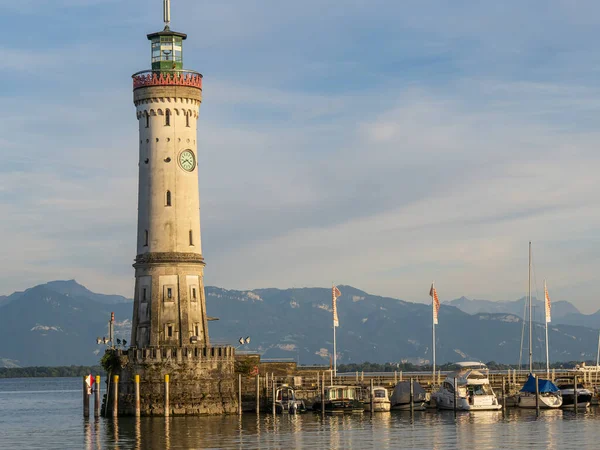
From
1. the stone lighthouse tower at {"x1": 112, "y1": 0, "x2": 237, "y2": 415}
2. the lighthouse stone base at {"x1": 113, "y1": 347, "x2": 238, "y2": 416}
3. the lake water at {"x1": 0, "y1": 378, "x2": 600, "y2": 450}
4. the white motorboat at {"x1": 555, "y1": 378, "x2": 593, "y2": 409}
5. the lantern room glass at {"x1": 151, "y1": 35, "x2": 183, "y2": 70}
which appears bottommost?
the lake water at {"x1": 0, "y1": 378, "x2": 600, "y2": 450}

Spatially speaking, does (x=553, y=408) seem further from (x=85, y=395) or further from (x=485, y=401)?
(x=85, y=395)

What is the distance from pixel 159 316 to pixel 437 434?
1037 inches

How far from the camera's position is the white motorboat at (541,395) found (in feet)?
351

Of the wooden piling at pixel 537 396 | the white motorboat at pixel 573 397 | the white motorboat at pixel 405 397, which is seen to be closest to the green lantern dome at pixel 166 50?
the white motorboat at pixel 405 397

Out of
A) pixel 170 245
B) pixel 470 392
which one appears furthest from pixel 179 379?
pixel 470 392

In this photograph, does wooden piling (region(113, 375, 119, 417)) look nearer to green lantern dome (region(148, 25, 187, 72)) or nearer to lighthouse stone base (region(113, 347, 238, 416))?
lighthouse stone base (region(113, 347, 238, 416))

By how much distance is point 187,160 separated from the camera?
101m

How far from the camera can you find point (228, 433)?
3337 inches

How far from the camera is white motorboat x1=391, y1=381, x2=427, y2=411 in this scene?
10644cm

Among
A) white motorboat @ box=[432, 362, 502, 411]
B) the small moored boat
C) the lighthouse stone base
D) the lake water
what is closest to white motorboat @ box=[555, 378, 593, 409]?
the lake water

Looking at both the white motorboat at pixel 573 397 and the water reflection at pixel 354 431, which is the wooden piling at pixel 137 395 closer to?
the water reflection at pixel 354 431

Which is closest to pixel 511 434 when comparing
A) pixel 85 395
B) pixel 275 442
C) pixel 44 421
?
pixel 275 442

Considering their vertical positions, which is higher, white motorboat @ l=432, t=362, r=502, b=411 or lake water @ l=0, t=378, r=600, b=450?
white motorboat @ l=432, t=362, r=502, b=411

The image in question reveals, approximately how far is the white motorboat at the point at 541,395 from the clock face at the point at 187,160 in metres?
35.9
